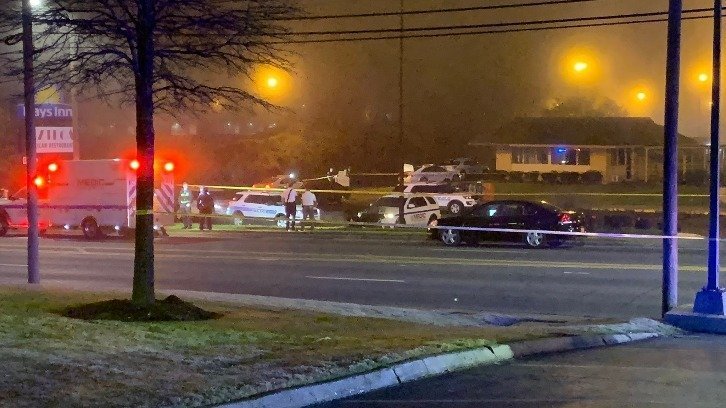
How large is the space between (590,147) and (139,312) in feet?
189

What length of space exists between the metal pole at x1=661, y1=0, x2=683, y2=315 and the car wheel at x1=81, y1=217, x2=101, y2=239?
23.5 m

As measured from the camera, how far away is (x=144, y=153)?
41.0 ft

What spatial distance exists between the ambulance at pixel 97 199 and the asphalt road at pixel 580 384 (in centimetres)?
2330

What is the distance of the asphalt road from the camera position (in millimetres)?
8375

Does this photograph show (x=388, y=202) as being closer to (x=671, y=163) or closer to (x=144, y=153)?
(x=671, y=163)

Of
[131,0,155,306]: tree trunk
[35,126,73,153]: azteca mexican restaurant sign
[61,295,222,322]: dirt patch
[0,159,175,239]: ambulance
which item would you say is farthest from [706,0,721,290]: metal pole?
[0,159,175,239]: ambulance

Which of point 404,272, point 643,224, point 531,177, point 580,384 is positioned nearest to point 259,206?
point 643,224

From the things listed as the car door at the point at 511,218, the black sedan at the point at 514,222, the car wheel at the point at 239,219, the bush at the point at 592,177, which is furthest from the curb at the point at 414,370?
the bush at the point at 592,177

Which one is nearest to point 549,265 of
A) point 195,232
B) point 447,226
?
point 447,226

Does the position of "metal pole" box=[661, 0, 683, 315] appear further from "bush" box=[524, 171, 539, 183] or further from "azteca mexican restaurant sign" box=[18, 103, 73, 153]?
"bush" box=[524, 171, 539, 183]

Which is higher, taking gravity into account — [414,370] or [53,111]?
[53,111]

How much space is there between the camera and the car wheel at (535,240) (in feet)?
90.5

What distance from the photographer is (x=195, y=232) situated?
3609 centimetres

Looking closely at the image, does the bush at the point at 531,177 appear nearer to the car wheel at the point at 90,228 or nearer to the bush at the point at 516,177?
the bush at the point at 516,177
